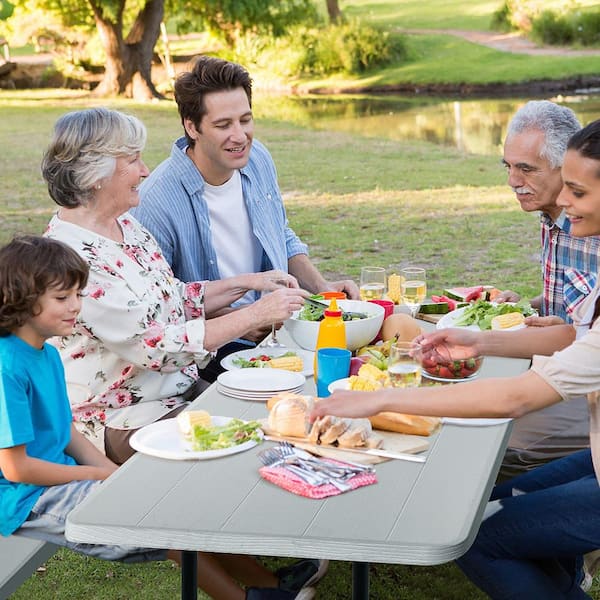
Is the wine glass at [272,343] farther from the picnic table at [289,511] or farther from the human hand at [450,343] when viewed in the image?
the picnic table at [289,511]

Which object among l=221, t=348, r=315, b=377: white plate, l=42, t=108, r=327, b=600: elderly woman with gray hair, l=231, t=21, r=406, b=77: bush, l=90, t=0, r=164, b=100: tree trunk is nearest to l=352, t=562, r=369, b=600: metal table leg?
l=42, t=108, r=327, b=600: elderly woman with gray hair

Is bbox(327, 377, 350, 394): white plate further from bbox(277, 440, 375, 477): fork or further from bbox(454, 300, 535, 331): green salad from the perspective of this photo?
bbox(454, 300, 535, 331): green salad

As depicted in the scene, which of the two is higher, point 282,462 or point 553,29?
point 553,29

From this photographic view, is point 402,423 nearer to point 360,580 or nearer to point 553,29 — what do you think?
point 360,580

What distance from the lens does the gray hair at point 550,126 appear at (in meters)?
3.90

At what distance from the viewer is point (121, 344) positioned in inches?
133

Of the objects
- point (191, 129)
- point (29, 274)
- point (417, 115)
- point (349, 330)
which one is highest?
point (191, 129)

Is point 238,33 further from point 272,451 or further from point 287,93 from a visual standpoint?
point 272,451

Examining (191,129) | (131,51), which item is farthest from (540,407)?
(131,51)

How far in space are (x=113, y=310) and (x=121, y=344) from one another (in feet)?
0.39

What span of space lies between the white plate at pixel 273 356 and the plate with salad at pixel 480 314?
53 cm

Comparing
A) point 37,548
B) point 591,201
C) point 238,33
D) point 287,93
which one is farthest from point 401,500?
point 238,33

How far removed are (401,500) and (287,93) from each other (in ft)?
89.3

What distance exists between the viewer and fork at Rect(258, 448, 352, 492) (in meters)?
2.37
